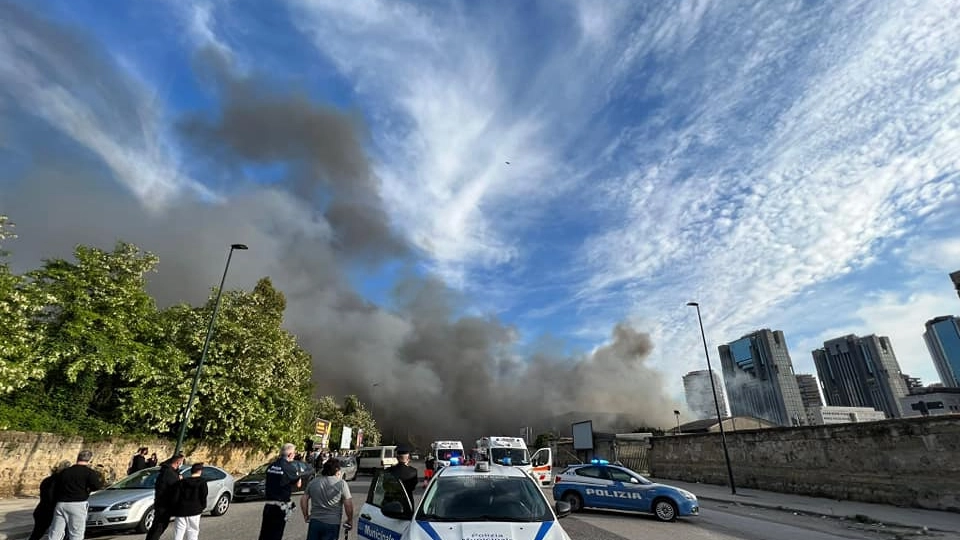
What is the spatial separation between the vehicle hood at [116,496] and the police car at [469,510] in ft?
24.0

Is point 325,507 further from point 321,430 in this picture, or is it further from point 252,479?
point 321,430

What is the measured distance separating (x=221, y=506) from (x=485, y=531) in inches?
466

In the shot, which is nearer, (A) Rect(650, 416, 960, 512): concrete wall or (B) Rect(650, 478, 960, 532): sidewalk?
(B) Rect(650, 478, 960, 532): sidewalk

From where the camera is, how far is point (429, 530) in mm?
3939

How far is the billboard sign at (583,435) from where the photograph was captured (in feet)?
135

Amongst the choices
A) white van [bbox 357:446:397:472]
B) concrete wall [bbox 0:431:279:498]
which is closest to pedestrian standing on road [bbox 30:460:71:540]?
concrete wall [bbox 0:431:279:498]

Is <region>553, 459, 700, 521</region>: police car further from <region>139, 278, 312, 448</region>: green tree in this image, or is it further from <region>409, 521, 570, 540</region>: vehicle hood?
<region>139, 278, 312, 448</region>: green tree

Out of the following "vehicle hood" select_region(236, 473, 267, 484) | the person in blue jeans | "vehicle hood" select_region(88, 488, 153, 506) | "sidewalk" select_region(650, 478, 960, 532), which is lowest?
"sidewalk" select_region(650, 478, 960, 532)

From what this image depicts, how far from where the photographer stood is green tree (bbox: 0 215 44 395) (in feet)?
49.2

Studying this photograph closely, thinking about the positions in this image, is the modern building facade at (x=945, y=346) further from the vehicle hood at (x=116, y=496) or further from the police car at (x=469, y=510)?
the vehicle hood at (x=116, y=496)

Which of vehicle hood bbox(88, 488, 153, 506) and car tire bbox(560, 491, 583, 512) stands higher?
vehicle hood bbox(88, 488, 153, 506)

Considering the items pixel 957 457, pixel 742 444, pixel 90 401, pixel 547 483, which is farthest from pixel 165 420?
pixel 957 457

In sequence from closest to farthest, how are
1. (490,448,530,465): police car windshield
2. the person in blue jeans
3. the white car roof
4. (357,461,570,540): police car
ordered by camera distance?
(357,461,570,540): police car, the white car roof, the person in blue jeans, (490,448,530,465): police car windshield

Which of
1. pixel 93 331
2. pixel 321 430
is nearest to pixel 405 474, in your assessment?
pixel 93 331
